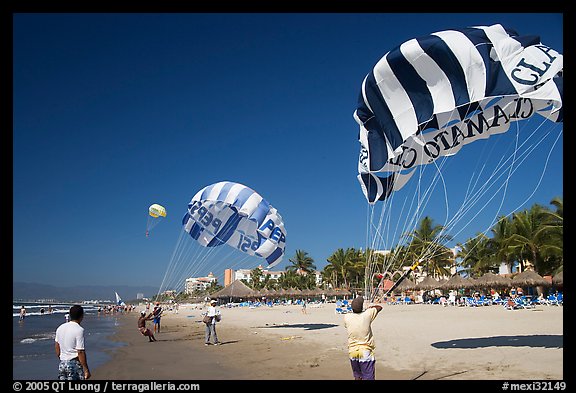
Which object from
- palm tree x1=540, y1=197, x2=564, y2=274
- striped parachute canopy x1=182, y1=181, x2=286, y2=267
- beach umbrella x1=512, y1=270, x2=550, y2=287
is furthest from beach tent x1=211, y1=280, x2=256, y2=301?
striped parachute canopy x1=182, y1=181, x2=286, y2=267

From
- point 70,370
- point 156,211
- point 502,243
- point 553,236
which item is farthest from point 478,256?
point 70,370

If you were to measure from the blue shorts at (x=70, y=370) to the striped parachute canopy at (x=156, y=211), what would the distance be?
1796 centimetres

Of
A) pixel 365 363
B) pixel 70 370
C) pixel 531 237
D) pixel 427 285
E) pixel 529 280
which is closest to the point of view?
pixel 70 370

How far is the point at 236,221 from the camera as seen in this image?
60.5 ft

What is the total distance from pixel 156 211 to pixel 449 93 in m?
16.6

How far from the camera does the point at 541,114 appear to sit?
8.97m

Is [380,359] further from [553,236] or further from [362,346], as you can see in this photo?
[553,236]

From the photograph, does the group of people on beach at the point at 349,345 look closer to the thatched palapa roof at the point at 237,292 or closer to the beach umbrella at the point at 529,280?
the beach umbrella at the point at 529,280

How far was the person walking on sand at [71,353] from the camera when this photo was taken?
16.4 feet

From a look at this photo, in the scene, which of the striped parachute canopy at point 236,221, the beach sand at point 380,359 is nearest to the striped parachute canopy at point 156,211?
the striped parachute canopy at point 236,221

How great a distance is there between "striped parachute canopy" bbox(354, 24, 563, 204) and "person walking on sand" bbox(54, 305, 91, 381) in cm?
678
